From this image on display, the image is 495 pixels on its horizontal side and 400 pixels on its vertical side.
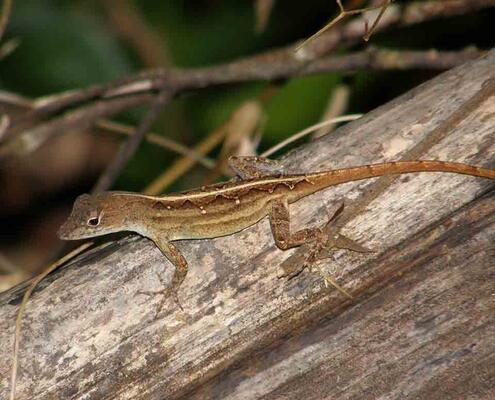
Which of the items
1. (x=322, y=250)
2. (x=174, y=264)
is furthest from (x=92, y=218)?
(x=322, y=250)

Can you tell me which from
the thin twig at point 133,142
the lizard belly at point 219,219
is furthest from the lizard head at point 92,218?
the thin twig at point 133,142

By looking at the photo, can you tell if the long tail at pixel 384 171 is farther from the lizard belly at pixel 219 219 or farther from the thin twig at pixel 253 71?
the thin twig at pixel 253 71

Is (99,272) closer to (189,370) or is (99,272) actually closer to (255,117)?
(189,370)

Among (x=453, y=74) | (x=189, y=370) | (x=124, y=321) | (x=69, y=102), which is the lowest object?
(x=189, y=370)

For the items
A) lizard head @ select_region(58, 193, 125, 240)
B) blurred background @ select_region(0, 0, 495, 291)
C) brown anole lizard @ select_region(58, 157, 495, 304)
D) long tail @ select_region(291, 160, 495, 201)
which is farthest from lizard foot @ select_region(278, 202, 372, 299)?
blurred background @ select_region(0, 0, 495, 291)

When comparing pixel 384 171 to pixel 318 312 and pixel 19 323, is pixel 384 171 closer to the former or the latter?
pixel 318 312

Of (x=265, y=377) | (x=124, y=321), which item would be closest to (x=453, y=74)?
(x=265, y=377)

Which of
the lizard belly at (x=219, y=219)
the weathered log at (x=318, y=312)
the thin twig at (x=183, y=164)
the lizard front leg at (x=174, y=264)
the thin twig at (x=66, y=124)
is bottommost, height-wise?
the weathered log at (x=318, y=312)
